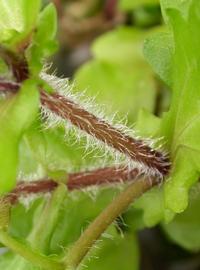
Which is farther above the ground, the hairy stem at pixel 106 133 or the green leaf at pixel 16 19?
the green leaf at pixel 16 19

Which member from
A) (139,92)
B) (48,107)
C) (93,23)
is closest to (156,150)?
(48,107)

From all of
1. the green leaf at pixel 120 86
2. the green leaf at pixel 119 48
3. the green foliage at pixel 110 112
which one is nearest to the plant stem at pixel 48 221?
the green foliage at pixel 110 112

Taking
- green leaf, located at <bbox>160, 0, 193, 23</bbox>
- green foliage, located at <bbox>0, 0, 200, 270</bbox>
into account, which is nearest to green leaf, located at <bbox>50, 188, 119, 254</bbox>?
green foliage, located at <bbox>0, 0, 200, 270</bbox>

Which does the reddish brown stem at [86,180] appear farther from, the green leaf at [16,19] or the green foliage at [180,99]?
the green leaf at [16,19]

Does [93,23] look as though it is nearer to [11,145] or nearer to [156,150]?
[156,150]

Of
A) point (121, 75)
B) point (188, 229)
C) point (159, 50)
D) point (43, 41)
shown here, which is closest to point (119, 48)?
point (121, 75)
